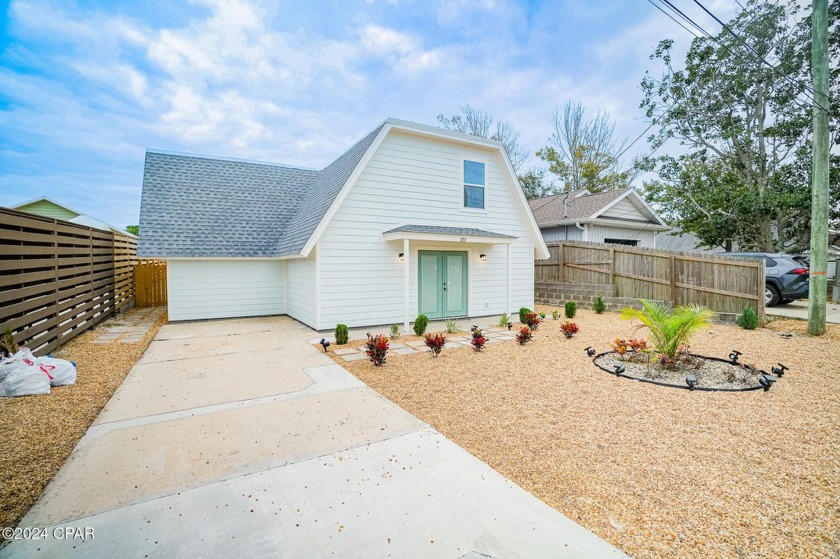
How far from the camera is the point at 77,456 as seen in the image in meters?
3.22

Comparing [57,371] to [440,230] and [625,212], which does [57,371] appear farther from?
[625,212]

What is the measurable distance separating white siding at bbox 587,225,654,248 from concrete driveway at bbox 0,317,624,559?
47.3ft

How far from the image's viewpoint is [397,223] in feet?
32.0

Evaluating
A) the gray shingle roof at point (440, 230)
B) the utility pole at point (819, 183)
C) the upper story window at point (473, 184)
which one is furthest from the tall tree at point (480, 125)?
the utility pole at point (819, 183)

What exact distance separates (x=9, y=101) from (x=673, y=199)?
93.0 ft

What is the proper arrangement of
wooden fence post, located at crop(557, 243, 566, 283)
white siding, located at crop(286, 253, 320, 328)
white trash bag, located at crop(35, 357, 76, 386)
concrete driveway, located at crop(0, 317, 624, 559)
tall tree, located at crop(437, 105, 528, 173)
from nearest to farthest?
concrete driveway, located at crop(0, 317, 624, 559) → white trash bag, located at crop(35, 357, 76, 386) → white siding, located at crop(286, 253, 320, 328) → wooden fence post, located at crop(557, 243, 566, 283) → tall tree, located at crop(437, 105, 528, 173)

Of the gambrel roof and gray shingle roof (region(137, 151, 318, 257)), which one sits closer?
the gambrel roof

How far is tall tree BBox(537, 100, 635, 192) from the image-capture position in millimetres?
24641

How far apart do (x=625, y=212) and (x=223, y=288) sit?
16.4 m

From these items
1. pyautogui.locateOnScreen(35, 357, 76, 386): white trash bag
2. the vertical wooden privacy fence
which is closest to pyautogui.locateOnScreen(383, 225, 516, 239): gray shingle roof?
pyautogui.locateOnScreen(35, 357, 76, 386): white trash bag

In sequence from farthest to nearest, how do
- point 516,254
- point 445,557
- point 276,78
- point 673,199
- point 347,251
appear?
point 673,199 < point 276,78 < point 516,254 < point 347,251 < point 445,557

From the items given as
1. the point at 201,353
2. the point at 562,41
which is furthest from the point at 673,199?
the point at 201,353

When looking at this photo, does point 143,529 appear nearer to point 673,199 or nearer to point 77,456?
point 77,456

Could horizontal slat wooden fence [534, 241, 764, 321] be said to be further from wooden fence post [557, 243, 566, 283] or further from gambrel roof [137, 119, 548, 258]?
gambrel roof [137, 119, 548, 258]
